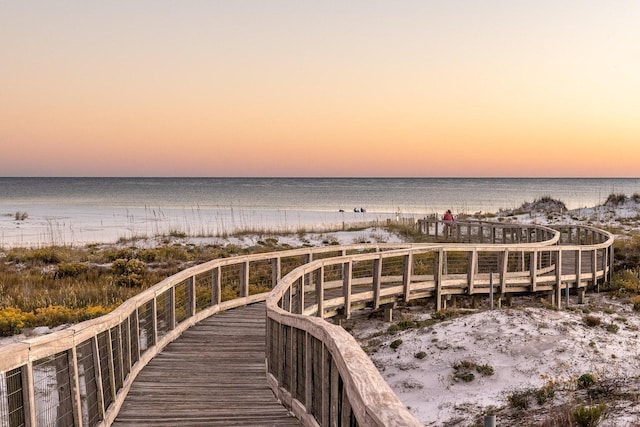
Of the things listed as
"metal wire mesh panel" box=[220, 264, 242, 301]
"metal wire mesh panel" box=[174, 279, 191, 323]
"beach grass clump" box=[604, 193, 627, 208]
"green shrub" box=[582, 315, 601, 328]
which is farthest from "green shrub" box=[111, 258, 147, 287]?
"beach grass clump" box=[604, 193, 627, 208]

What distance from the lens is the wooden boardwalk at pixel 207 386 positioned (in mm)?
5863

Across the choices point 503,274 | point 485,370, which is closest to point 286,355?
point 485,370

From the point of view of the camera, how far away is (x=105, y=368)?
5.92 meters

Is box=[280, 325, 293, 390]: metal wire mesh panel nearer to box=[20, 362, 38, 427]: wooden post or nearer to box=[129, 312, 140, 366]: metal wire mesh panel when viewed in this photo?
box=[129, 312, 140, 366]: metal wire mesh panel

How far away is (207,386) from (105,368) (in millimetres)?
1380

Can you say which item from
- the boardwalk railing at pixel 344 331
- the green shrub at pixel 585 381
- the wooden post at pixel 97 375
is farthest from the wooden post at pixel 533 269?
the wooden post at pixel 97 375

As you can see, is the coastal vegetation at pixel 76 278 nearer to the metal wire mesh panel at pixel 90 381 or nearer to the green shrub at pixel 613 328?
the metal wire mesh panel at pixel 90 381

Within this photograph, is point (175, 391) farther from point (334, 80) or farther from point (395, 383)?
point (334, 80)

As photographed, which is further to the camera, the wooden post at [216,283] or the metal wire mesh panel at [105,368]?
the wooden post at [216,283]

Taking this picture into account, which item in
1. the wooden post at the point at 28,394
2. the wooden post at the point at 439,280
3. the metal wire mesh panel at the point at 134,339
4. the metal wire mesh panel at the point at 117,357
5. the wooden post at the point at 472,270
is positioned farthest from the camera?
the wooden post at the point at 472,270

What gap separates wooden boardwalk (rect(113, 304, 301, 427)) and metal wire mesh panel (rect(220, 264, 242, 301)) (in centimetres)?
513

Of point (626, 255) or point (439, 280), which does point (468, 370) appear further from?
point (626, 255)

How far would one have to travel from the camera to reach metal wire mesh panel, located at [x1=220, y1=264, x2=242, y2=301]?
48.8 feet

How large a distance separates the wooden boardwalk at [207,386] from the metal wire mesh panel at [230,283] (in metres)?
5.13
